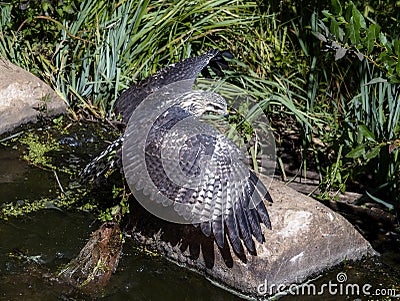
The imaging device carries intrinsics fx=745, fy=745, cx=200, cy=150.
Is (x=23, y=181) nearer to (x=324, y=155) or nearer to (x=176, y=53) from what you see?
(x=176, y=53)

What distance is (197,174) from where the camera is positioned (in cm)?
414

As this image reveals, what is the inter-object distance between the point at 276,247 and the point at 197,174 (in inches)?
26.5

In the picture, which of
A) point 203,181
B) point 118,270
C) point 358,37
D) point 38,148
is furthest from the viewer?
point 38,148

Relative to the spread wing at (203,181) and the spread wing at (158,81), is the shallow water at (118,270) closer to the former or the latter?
the spread wing at (203,181)

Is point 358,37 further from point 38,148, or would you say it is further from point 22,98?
point 22,98

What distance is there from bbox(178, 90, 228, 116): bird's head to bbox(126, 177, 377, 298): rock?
0.67 m

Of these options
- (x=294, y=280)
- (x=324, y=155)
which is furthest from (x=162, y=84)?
(x=294, y=280)

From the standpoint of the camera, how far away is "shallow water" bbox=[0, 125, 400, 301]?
4.21 metres

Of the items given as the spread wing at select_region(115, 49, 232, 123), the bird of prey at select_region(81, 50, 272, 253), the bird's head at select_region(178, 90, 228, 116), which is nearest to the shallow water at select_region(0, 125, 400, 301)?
the bird of prey at select_region(81, 50, 272, 253)

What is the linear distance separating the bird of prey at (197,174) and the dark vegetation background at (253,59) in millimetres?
1261

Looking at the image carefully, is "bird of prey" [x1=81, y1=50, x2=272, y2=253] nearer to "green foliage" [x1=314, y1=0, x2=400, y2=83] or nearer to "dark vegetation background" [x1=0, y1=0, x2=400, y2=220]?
"green foliage" [x1=314, y1=0, x2=400, y2=83]

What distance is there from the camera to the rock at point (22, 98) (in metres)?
5.93

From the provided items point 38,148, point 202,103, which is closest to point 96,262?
point 202,103

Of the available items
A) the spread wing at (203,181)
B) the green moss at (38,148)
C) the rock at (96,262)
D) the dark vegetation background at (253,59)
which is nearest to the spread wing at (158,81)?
the dark vegetation background at (253,59)
